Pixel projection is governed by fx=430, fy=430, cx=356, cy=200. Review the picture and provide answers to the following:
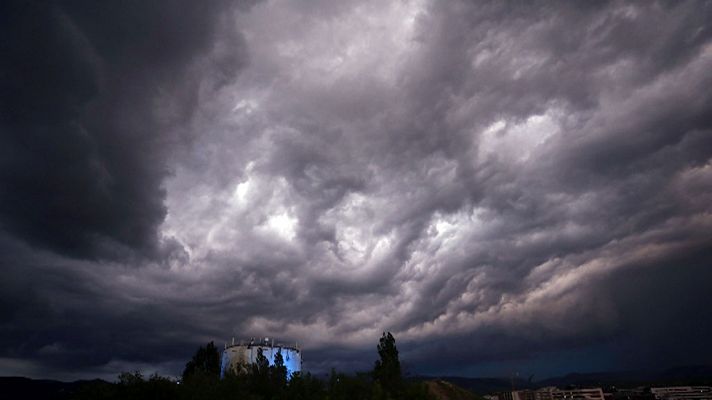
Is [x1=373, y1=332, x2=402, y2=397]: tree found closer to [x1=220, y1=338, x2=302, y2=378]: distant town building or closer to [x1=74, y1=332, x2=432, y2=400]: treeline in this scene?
[x1=74, y1=332, x2=432, y2=400]: treeline

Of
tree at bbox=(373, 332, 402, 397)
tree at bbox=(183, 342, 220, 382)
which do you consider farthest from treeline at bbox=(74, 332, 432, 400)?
tree at bbox=(183, 342, 220, 382)

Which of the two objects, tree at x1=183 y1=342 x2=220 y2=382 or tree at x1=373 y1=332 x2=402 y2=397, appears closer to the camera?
tree at x1=373 y1=332 x2=402 y2=397

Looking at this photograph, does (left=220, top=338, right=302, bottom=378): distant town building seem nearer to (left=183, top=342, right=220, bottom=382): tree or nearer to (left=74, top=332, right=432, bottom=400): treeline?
(left=183, top=342, right=220, bottom=382): tree

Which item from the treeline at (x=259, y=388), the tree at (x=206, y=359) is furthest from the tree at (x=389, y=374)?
the tree at (x=206, y=359)

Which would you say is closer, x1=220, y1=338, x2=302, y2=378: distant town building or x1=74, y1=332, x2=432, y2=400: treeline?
x1=74, y1=332, x2=432, y2=400: treeline

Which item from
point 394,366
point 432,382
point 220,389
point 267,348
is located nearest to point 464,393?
point 432,382

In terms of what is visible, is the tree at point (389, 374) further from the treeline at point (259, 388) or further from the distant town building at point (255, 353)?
the distant town building at point (255, 353)

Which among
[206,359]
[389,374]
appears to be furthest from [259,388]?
[206,359]

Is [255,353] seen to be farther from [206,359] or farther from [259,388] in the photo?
[259,388]

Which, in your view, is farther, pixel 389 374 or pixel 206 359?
pixel 206 359

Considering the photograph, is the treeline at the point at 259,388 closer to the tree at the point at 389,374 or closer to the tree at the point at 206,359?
the tree at the point at 389,374

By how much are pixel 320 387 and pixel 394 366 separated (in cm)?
1604

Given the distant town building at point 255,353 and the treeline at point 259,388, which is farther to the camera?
the distant town building at point 255,353

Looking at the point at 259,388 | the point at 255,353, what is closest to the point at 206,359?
the point at 255,353
